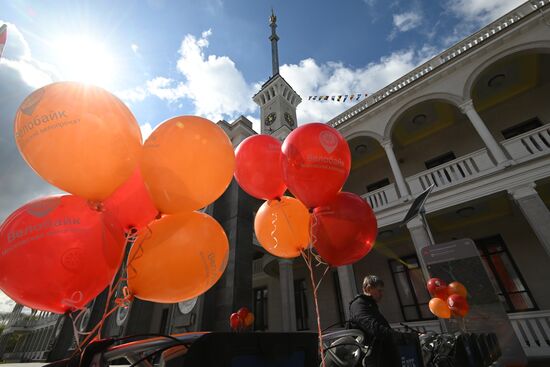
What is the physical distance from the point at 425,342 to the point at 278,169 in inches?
165

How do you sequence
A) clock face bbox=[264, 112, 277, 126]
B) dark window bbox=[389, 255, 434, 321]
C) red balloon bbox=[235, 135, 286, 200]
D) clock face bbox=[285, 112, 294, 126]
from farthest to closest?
clock face bbox=[285, 112, 294, 126]
clock face bbox=[264, 112, 277, 126]
dark window bbox=[389, 255, 434, 321]
red balloon bbox=[235, 135, 286, 200]

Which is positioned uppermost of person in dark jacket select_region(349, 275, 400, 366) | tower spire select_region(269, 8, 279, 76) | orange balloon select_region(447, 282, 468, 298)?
tower spire select_region(269, 8, 279, 76)

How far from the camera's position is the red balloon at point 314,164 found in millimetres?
2145

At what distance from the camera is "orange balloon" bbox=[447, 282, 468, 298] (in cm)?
521

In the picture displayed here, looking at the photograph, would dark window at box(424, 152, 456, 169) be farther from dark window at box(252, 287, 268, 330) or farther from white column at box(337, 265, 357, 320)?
dark window at box(252, 287, 268, 330)

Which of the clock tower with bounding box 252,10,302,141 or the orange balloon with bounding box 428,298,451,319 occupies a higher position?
the clock tower with bounding box 252,10,302,141

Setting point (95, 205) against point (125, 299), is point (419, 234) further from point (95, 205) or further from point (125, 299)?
point (95, 205)

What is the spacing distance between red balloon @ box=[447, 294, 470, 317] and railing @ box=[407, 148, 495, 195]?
13.5 ft

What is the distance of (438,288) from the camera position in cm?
540

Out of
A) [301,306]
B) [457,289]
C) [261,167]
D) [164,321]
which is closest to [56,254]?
[261,167]

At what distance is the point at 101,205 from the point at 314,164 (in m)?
1.65

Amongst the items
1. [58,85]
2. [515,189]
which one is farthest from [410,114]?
[58,85]

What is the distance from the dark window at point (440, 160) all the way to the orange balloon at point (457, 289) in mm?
6581

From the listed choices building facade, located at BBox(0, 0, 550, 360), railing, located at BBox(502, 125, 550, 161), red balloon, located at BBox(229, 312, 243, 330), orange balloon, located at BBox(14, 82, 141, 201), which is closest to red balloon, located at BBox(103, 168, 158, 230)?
orange balloon, located at BBox(14, 82, 141, 201)
